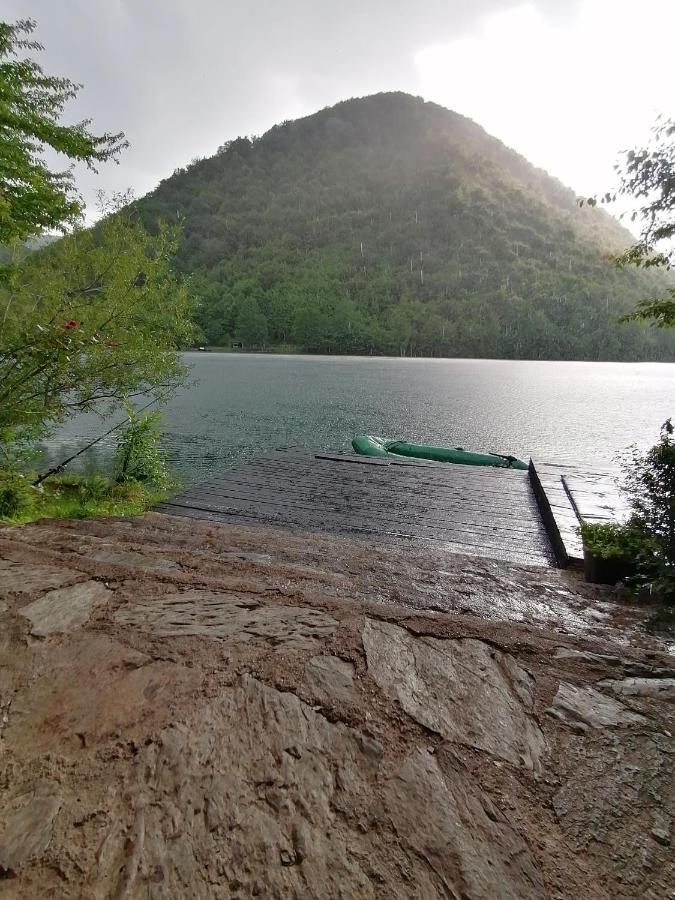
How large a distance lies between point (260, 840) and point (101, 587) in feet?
5.18

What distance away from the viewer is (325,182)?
17588 centimetres

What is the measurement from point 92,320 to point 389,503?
5.76 meters

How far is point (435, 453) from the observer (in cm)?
1402

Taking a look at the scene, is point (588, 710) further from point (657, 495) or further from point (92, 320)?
point (92, 320)

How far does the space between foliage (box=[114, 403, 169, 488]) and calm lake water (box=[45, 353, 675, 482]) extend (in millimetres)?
2723

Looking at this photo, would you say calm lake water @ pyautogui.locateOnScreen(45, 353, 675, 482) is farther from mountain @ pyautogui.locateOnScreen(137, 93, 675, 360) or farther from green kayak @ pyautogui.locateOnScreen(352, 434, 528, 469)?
mountain @ pyautogui.locateOnScreen(137, 93, 675, 360)

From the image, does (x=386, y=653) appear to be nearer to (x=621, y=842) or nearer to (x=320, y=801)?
(x=320, y=801)

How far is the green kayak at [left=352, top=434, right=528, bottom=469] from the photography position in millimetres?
13156

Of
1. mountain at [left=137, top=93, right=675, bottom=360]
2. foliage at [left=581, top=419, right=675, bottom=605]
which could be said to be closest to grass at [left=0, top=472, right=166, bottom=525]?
foliage at [left=581, top=419, right=675, bottom=605]

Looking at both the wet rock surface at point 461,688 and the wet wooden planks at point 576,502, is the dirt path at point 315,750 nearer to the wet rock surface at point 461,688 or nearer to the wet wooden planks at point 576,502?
the wet rock surface at point 461,688

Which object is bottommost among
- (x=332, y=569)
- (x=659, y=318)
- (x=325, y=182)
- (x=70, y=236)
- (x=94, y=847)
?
(x=332, y=569)

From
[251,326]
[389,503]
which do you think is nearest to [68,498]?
[389,503]

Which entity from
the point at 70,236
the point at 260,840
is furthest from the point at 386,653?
the point at 70,236

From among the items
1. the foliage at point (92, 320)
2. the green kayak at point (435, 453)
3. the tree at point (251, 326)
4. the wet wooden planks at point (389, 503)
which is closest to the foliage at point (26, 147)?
the foliage at point (92, 320)
